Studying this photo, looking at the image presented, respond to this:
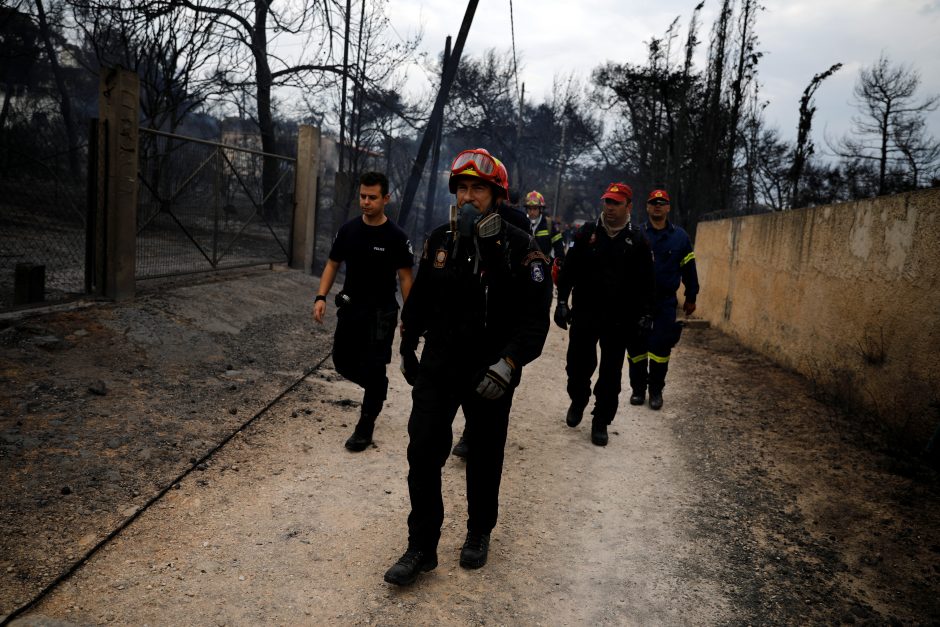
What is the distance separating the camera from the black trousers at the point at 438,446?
10.2 ft

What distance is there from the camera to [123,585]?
2896 mm

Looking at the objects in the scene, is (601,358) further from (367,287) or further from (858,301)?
(858,301)

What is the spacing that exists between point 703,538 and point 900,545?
1.09m

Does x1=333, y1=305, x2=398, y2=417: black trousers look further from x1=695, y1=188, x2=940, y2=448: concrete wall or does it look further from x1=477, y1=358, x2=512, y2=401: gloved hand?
x1=695, y1=188, x2=940, y2=448: concrete wall

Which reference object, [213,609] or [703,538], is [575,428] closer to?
[703,538]

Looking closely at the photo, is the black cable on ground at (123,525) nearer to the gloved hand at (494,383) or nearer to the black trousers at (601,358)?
the gloved hand at (494,383)

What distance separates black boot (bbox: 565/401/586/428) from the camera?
5.77 meters

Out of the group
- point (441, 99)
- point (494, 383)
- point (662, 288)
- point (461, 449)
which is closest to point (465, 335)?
point (494, 383)

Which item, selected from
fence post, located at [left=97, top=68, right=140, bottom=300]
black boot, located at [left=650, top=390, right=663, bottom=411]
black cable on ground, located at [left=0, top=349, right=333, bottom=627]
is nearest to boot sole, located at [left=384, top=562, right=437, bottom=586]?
black cable on ground, located at [left=0, top=349, right=333, bottom=627]

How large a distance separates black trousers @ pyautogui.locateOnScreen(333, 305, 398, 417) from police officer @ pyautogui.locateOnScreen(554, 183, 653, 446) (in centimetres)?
140

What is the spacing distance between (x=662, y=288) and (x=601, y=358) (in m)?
1.32

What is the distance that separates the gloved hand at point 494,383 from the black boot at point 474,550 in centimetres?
81

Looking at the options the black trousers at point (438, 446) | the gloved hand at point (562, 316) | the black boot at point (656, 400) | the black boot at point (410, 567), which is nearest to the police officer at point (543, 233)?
the black boot at point (656, 400)

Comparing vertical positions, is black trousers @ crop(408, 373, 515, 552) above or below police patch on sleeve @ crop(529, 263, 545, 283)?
below
